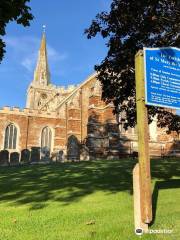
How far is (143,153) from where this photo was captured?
243 inches

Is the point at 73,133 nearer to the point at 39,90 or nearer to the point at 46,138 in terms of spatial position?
the point at 46,138

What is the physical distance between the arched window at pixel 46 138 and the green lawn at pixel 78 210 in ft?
109

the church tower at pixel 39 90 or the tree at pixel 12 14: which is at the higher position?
the church tower at pixel 39 90

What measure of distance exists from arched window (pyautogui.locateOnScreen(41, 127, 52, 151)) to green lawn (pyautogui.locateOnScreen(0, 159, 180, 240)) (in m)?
33.2

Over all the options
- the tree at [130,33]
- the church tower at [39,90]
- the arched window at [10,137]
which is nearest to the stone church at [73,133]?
the arched window at [10,137]

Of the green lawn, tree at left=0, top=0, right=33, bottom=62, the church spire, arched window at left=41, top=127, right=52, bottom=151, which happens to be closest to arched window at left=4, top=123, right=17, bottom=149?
arched window at left=41, top=127, right=52, bottom=151

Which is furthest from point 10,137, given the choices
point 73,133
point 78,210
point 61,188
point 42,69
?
point 42,69

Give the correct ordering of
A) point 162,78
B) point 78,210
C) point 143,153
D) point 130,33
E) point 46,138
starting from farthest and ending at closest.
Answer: point 46,138
point 130,33
point 78,210
point 162,78
point 143,153

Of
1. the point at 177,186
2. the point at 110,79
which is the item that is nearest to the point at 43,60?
the point at 110,79

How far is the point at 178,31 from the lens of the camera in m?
12.6

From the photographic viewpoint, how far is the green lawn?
5977mm

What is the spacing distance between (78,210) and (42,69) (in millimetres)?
77371

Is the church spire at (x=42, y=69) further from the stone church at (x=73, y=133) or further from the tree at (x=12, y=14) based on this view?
the tree at (x=12, y=14)

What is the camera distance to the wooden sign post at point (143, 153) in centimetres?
586
